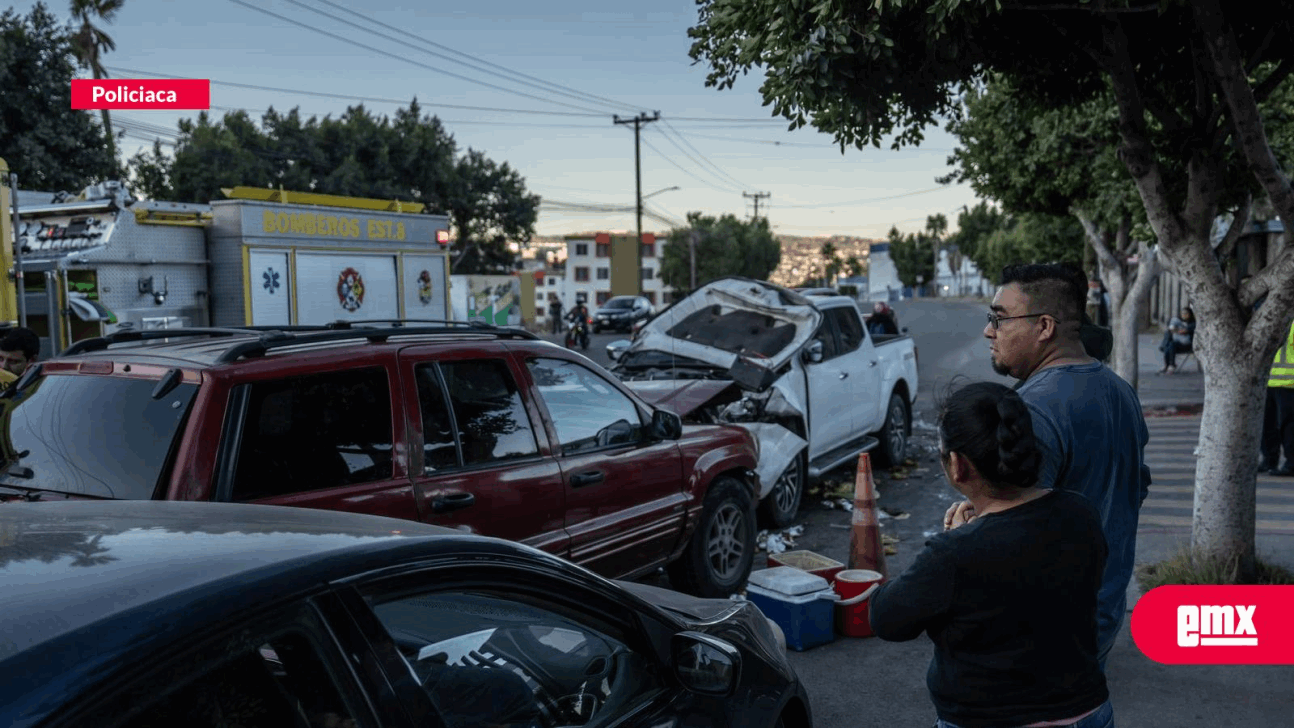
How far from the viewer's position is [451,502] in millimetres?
4414

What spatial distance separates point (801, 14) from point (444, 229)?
1155 cm

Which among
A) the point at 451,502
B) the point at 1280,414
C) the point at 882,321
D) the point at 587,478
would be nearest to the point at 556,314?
the point at 882,321

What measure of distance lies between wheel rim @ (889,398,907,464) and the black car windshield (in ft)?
28.6

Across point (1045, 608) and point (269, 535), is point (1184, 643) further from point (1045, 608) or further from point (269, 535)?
point (269, 535)

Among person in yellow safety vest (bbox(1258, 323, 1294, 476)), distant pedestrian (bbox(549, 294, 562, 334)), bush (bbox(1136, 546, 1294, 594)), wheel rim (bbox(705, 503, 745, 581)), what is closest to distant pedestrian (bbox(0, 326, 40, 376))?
wheel rim (bbox(705, 503, 745, 581))

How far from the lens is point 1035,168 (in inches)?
569

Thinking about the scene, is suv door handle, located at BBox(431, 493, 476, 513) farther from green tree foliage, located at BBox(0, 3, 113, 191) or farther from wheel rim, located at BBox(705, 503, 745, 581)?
green tree foliage, located at BBox(0, 3, 113, 191)

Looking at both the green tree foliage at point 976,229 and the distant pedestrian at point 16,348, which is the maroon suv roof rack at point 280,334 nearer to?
the distant pedestrian at point 16,348

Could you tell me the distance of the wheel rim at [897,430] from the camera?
37.3ft

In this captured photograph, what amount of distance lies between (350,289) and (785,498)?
8.56 m

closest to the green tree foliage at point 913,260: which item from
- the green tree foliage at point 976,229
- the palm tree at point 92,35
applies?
the green tree foliage at point 976,229

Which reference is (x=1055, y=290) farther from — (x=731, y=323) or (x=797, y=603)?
(x=731, y=323)

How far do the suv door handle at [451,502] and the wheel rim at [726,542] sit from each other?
7.51 feet

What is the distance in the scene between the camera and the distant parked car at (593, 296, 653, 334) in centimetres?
4144
